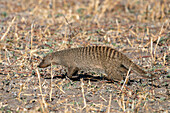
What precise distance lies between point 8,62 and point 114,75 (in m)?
1.94

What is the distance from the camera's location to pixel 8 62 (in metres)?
5.22

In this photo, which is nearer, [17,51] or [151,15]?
[17,51]

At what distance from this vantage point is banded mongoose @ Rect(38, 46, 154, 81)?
438 cm

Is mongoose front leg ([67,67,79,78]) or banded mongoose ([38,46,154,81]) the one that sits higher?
banded mongoose ([38,46,154,81])

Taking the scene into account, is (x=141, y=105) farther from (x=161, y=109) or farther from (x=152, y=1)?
(x=152, y=1)

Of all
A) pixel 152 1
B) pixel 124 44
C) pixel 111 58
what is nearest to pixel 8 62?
pixel 111 58

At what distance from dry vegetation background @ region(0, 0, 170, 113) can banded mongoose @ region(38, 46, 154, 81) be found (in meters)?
0.16

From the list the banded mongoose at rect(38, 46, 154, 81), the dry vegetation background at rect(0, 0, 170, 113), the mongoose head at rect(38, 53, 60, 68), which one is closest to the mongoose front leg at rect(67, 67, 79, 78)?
the banded mongoose at rect(38, 46, 154, 81)

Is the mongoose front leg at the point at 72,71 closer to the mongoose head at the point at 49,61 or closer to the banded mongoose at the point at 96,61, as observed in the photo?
the banded mongoose at the point at 96,61

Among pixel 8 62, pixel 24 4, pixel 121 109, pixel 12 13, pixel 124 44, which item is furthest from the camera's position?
pixel 24 4

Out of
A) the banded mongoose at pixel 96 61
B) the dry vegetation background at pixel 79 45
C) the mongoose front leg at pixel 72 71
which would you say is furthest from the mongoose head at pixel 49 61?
the mongoose front leg at pixel 72 71

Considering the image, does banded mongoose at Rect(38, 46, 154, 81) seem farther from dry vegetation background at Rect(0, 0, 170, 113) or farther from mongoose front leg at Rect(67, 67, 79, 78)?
dry vegetation background at Rect(0, 0, 170, 113)

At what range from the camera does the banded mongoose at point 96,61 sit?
14.4 ft

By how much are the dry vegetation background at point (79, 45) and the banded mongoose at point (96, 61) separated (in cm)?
16
